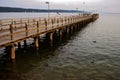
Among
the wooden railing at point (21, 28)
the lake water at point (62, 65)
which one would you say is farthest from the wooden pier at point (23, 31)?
the lake water at point (62, 65)

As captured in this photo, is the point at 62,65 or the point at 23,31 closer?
the point at 62,65

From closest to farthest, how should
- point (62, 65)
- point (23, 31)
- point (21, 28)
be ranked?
point (62, 65) → point (23, 31) → point (21, 28)

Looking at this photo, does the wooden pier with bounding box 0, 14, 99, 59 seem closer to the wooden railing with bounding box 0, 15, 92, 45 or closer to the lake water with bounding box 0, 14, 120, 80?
the wooden railing with bounding box 0, 15, 92, 45

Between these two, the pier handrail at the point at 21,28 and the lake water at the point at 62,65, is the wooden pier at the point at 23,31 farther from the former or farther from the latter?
the lake water at the point at 62,65

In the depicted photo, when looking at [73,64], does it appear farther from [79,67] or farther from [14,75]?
[14,75]

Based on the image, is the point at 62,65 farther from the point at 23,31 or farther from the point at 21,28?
the point at 21,28

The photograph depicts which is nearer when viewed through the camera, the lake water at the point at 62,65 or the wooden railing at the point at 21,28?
the lake water at the point at 62,65

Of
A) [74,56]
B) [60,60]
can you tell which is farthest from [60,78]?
[74,56]

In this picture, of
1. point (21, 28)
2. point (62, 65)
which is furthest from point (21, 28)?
point (62, 65)

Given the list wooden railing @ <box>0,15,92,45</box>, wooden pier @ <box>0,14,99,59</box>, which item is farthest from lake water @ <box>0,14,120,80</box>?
wooden railing @ <box>0,15,92,45</box>

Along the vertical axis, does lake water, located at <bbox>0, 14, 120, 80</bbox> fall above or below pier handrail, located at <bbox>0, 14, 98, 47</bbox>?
below

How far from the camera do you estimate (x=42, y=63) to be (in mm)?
17688

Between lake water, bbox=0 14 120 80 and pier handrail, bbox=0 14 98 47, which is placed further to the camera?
pier handrail, bbox=0 14 98 47

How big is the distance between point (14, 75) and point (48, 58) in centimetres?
541
